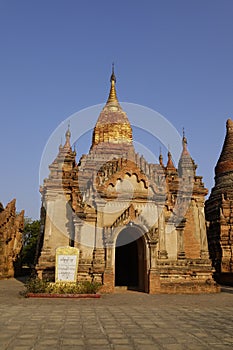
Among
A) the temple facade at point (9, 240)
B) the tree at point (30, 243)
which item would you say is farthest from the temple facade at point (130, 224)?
the tree at point (30, 243)

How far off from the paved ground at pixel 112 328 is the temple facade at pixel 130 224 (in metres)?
6.87

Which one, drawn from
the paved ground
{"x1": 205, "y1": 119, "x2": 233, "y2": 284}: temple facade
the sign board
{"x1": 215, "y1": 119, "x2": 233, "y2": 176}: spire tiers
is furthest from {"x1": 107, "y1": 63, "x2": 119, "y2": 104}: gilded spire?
the paved ground

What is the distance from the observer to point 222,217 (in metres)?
27.9

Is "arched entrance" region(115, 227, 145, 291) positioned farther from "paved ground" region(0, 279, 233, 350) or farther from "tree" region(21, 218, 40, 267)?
"tree" region(21, 218, 40, 267)

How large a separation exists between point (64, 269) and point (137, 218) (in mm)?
5165

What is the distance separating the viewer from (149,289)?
57.8 ft

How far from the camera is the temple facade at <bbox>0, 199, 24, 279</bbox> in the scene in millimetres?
30659

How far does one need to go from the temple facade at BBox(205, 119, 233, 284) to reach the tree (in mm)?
28399

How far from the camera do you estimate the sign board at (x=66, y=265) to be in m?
15.7

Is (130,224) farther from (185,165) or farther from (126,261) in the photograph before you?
(185,165)

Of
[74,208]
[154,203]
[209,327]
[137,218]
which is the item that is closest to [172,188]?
[154,203]

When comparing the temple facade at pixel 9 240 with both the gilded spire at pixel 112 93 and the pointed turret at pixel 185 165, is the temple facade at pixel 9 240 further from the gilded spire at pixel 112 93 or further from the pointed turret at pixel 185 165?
the pointed turret at pixel 185 165

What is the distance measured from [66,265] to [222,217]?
55.6 feet

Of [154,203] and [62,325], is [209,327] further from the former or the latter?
[154,203]
